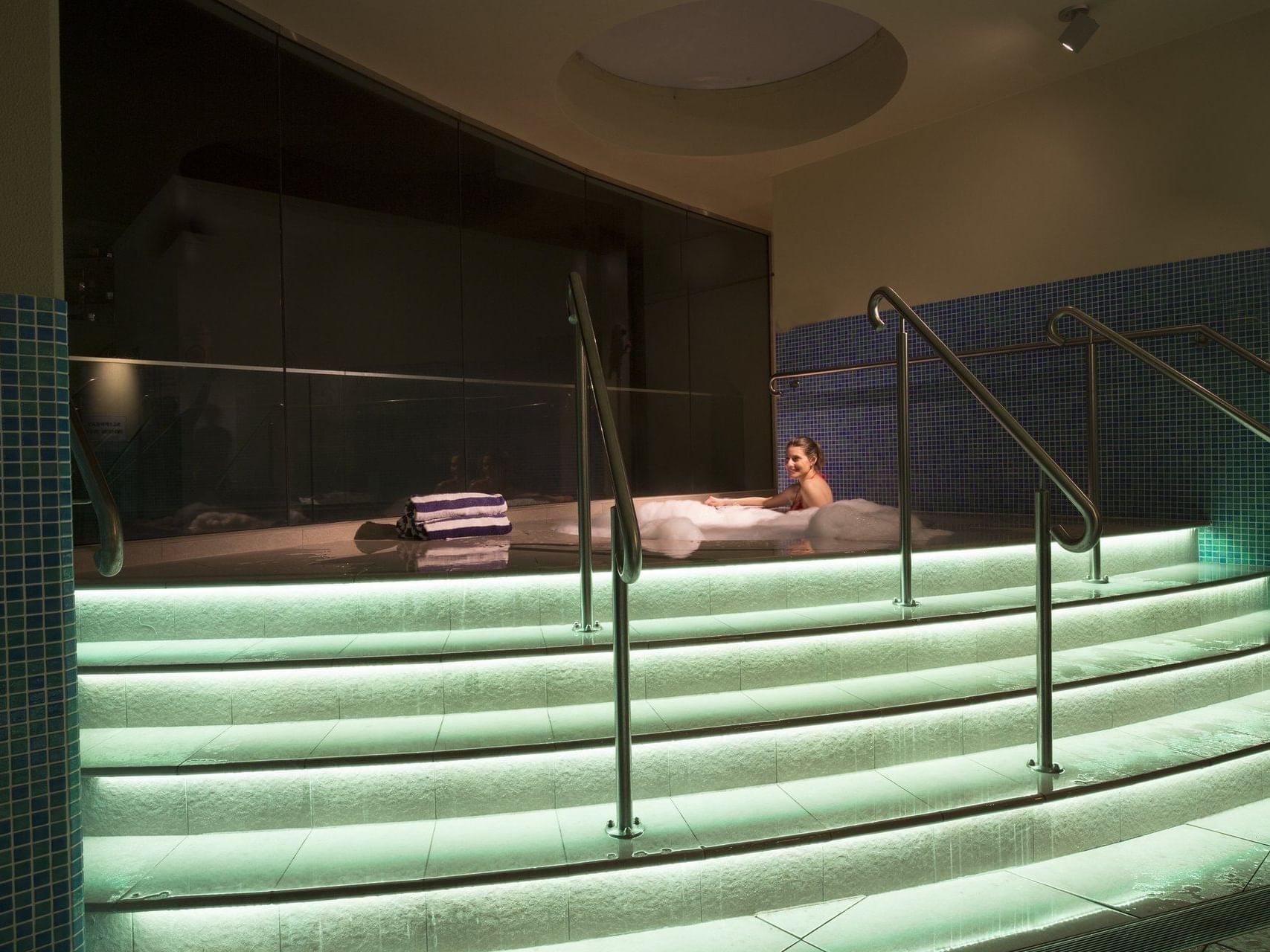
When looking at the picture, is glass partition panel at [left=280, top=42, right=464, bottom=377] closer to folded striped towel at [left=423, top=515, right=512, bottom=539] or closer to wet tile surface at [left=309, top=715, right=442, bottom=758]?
folded striped towel at [left=423, top=515, right=512, bottom=539]

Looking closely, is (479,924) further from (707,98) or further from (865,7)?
(707,98)

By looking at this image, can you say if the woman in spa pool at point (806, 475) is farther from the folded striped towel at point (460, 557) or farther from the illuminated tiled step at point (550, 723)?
the illuminated tiled step at point (550, 723)

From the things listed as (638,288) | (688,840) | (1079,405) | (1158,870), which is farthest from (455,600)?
(638,288)

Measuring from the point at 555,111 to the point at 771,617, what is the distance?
→ 13.5 feet

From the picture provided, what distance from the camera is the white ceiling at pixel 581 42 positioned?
4.54 metres

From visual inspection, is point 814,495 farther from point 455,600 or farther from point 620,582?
point 620,582

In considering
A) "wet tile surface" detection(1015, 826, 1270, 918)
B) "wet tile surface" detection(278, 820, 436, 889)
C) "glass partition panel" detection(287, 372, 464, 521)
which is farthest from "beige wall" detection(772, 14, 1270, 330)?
"wet tile surface" detection(278, 820, 436, 889)

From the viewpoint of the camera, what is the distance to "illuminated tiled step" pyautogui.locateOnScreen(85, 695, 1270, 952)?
1.92 meters

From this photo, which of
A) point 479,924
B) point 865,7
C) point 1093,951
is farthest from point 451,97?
point 1093,951

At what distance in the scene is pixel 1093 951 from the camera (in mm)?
2008

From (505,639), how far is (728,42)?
4.76 meters

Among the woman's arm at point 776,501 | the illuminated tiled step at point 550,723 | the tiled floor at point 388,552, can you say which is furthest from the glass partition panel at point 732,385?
the illuminated tiled step at point 550,723

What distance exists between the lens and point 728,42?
233 inches

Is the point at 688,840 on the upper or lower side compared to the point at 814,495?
lower
